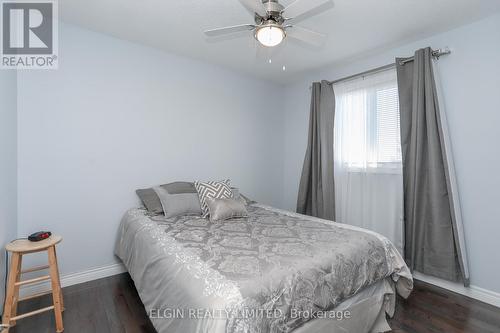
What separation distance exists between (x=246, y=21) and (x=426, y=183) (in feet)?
7.70

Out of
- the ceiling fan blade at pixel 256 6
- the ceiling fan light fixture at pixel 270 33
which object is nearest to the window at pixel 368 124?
the ceiling fan light fixture at pixel 270 33

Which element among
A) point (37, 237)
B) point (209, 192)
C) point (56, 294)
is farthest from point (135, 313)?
point (209, 192)

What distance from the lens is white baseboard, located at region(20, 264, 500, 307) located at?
2.14 metres

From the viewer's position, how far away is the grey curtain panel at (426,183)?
230 centimetres

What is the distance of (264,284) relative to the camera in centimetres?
124

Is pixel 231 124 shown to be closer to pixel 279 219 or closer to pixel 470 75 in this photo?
pixel 279 219

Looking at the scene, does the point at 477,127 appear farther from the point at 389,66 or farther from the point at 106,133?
the point at 106,133

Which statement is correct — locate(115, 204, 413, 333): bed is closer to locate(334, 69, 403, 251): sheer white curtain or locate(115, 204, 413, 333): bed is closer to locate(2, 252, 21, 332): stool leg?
locate(2, 252, 21, 332): stool leg

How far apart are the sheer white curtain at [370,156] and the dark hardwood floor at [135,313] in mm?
643

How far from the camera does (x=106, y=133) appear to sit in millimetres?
2531

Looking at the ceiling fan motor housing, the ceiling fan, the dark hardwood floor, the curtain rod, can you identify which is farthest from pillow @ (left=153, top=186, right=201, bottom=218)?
the curtain rod

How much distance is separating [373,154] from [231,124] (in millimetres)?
1879

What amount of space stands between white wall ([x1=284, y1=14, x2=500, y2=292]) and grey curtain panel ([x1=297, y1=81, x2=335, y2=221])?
4.00 feet

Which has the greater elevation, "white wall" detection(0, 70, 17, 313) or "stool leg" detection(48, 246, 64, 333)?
"white wall" detection(0, 70, 17, 313)
